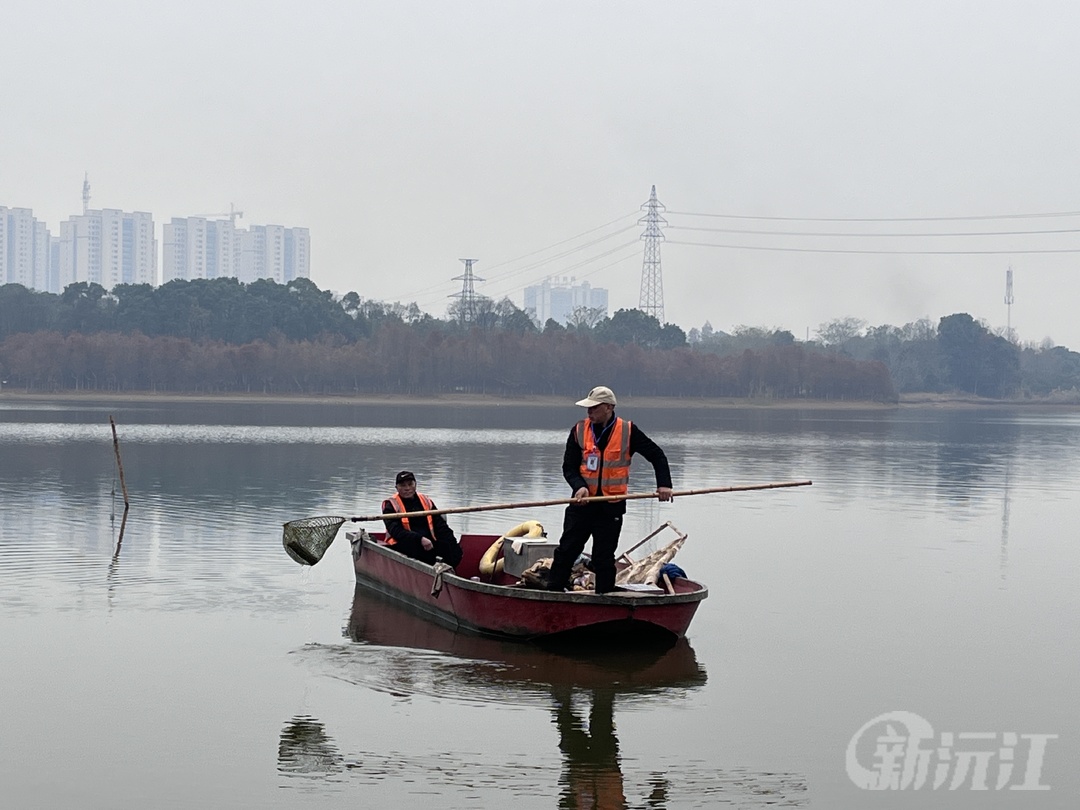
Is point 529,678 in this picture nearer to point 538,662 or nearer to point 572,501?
point 538,662

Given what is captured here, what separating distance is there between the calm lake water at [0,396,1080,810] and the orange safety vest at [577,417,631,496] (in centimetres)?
159

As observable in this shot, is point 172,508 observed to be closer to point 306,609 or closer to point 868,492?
point 306,609

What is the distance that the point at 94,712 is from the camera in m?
11.0

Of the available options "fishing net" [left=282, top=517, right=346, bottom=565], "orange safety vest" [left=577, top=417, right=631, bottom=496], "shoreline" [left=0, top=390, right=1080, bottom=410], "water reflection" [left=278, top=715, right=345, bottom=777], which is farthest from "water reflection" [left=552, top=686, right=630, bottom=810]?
"shoreline" [left=0, top=390, right=1080, bottom=410]

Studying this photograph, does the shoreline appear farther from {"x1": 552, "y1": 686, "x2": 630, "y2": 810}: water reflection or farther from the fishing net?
{"x1": 552, "y1": 686, "x2": 630, "y2": 810}: water reflection

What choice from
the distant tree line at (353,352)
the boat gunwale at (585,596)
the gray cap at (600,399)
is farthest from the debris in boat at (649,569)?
the distant tree line at (353,352)

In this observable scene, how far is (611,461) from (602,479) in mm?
194

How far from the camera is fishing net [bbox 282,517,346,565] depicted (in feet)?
51.0

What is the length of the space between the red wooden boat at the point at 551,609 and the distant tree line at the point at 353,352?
360 feet

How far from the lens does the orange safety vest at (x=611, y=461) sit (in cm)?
1331

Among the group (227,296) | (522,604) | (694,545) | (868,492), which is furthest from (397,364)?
(522,604)

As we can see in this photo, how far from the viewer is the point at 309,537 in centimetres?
1565

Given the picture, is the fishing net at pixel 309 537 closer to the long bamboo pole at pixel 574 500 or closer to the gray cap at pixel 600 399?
the long bamboo pole at pixel 574 500

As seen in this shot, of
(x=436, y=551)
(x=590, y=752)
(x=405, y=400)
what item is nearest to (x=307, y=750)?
(x=590, y=752)
